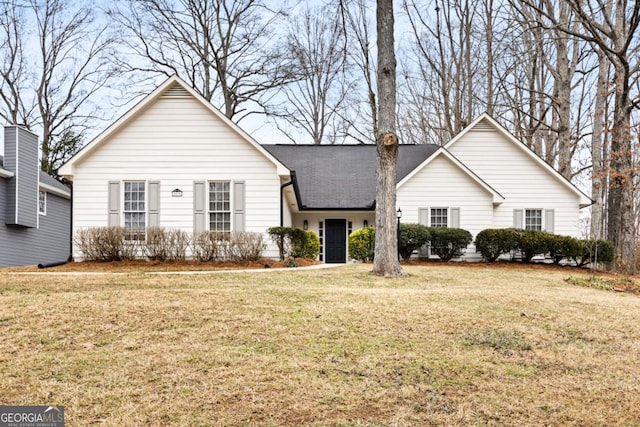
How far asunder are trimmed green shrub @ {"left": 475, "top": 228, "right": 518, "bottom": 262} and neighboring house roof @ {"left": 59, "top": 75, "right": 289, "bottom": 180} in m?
7.23

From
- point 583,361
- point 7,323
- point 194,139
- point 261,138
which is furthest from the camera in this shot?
point 261,138

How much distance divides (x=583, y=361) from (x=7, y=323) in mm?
6893

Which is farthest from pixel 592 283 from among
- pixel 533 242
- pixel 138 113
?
pixel 138 113

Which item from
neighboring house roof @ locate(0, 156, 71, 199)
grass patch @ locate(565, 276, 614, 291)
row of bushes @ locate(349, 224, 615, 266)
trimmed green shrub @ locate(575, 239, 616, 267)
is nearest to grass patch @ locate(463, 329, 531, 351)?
grass patch @ locate(565, 276, 614, 291)

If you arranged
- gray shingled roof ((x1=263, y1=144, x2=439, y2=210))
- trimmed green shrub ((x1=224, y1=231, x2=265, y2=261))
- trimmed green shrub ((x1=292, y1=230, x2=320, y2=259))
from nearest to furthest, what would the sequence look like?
trimmed green shrub ((x1=224, y1=231, x2=265, y2=261))
trimmed green shrub ((x1=292, y1=230, x2=320, y2=259))
gray shingled roof ((x1=263, y1=144, x2=439, y2=210))

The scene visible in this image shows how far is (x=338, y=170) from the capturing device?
24531 mm

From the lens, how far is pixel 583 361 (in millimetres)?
6141

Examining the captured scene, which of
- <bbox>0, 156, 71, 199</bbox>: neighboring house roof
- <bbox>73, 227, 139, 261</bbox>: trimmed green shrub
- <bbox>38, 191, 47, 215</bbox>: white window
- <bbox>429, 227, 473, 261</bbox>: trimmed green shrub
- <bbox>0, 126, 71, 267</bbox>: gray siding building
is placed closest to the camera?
<bbox>73, 227, 139, 261</bbox>: trimmed green shrub

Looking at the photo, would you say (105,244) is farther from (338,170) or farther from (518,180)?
(518,180)

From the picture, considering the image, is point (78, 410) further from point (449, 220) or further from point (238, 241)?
point (449, 220)

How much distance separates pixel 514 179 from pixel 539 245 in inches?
153

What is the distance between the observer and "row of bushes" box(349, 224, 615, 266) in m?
18.9

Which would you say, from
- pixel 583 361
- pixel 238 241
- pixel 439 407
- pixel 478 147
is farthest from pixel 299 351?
pixel 478 147

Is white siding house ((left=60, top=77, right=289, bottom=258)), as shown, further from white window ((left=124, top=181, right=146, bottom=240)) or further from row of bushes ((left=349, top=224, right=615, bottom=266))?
row of bushes ((left=349, top=224, right=615, bottom=266))
